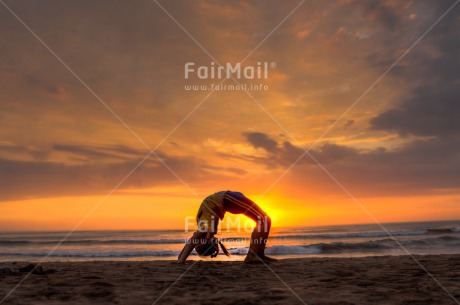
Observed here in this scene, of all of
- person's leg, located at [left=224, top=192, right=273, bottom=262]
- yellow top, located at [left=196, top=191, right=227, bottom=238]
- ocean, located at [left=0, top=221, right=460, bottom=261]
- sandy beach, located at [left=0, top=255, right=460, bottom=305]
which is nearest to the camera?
sandy beach, located at [left=0, top=255, right=460, bottom=305]

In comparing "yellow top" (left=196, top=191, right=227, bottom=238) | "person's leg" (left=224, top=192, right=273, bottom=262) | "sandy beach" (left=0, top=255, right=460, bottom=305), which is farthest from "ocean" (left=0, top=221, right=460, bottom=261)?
"sandy beach" (left=0, top=255, right=460, bottom=305)

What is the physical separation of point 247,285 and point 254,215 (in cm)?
270

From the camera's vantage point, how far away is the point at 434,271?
5.45 meters

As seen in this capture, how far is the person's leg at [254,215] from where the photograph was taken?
707cm

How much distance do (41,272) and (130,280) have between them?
5.63 feet

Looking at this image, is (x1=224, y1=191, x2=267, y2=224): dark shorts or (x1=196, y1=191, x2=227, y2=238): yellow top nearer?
(x1=196, y1=191, x2=227, y2=238): yellow top

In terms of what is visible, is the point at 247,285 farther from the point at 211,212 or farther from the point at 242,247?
the point at 242,247

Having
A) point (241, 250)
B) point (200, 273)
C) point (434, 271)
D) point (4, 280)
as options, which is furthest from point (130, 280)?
point (241, 250)

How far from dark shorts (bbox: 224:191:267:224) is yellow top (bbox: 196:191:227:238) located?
0.13 m

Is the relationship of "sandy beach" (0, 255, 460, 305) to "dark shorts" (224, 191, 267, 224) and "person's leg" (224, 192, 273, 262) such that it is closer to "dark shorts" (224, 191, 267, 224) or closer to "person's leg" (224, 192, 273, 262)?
"person's leg" (224, 192, 273, 262)

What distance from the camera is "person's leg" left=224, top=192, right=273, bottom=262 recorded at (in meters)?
7.07

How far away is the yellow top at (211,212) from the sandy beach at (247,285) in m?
0.83

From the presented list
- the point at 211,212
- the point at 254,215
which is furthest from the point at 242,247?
the point at 211,212

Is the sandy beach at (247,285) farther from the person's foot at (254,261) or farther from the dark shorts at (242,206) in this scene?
the dark shorts at (242,206)
